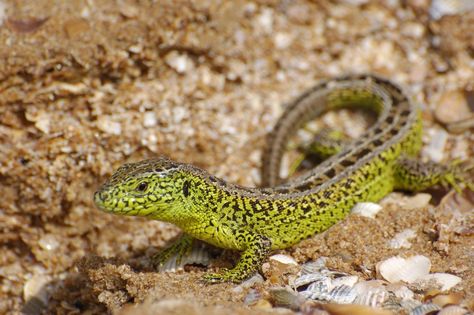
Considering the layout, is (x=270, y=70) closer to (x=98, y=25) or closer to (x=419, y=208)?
(x=98, y=25)

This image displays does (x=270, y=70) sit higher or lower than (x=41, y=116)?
higher

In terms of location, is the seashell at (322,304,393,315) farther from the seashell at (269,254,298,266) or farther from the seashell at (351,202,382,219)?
the seashell at (351,202,382,219)

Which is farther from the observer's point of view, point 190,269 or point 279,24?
point 279,24

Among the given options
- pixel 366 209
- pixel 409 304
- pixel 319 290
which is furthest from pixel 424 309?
pixel 366 209

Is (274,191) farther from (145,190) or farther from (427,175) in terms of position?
(427,175)

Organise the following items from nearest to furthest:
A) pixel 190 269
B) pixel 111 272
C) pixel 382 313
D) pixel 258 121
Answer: pixel 382 313
pixel 111 272
pixel 190 269
pixel 258 121

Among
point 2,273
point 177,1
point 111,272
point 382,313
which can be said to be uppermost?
point 177,1

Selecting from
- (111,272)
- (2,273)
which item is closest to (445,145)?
(111,272)
